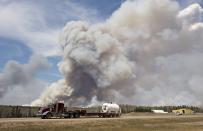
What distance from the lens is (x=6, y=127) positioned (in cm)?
4509

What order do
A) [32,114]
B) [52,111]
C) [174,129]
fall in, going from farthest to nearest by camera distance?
1. [32,114]
2. [52,111]
3. [174,129]

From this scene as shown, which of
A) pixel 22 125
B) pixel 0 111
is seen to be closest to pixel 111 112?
pixel 0 111

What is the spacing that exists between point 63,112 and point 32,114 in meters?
16.3

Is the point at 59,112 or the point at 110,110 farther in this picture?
the point at 110,110

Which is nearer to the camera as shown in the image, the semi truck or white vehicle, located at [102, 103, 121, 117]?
the semi truck

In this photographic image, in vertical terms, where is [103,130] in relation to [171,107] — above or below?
below

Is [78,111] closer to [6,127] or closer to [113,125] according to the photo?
[113,125]

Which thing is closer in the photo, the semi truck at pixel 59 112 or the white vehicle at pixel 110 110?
the semi truck at pixel 59 112

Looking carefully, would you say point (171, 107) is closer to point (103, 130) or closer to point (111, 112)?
point (111, 112)

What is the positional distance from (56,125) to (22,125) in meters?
5.12

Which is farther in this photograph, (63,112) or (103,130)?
(63,112)

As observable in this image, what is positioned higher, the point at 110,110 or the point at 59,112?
the point at 110,110

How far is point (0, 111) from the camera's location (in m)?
79.8

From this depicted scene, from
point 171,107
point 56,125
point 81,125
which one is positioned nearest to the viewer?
point 56,125
